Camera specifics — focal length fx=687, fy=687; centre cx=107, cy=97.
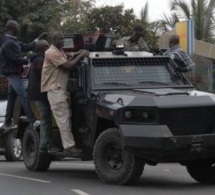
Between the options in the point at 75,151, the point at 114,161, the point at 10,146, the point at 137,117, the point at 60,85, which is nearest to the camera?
the point at 137,117

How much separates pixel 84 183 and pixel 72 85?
1.59 m

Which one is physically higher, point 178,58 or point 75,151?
point 178,58

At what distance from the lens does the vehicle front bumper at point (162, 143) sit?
30.9ft

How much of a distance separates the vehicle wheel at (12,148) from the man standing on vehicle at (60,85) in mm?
4599

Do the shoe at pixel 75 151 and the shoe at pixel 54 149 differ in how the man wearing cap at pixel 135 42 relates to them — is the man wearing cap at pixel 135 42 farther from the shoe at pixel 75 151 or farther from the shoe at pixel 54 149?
the shoe at pixel 75 151

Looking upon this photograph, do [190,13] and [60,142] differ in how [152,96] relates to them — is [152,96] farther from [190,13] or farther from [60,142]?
[190,13]

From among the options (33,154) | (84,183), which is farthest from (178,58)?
Result: (33,154)

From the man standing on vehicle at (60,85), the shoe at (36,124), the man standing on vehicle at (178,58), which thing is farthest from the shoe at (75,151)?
the man standing on vehicle at (178,58)

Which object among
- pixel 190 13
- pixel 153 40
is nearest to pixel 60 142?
pixel 153 40

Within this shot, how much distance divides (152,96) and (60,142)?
98.2 inches

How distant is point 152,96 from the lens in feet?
32.3

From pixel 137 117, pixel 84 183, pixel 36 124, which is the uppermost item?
pixel 137 117

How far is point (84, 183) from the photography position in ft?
35.4

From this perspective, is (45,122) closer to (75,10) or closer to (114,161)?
(114,161)
